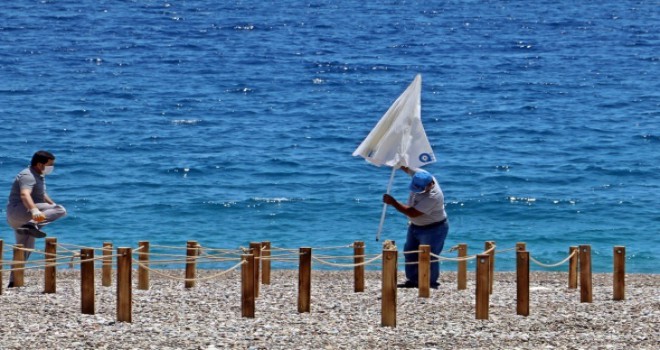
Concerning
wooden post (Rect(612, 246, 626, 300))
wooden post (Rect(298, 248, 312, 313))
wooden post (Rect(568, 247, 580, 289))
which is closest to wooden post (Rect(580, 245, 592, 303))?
wooden post (Rect(612, 246, 626, 300))

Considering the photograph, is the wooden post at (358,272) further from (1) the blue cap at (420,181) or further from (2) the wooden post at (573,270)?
(2) the wooden post at (573,270)

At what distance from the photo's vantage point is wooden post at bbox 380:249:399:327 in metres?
13.7

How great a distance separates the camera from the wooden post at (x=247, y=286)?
1412 cm

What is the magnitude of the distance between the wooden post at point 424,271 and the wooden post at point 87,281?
3761 millimetres

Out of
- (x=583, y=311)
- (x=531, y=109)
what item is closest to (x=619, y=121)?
(x=531, y=109)

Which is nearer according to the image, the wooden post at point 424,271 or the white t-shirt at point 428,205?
the wooden post at point 424,271

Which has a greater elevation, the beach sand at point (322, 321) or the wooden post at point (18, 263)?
the wooden post at point (18, 263)

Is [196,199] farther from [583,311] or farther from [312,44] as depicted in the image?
[312,44]

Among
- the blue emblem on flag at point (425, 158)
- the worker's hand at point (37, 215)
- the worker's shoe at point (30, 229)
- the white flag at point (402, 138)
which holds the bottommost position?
the worker's shoe at point (30, 229)

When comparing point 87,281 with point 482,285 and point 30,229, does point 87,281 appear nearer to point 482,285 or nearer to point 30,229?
point 30,229

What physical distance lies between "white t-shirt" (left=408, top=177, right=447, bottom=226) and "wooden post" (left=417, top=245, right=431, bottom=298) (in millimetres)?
922

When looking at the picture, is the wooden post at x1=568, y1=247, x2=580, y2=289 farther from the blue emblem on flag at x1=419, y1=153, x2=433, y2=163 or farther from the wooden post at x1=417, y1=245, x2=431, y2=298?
the wooden post at x1=417, y1=245, x2=431, y2=298

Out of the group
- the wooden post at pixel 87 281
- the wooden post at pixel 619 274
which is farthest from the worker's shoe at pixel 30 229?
the wooden post at pixel 619 274

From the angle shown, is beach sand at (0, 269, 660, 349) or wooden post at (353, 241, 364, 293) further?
wooden post at (353, 241, 364, 293)
